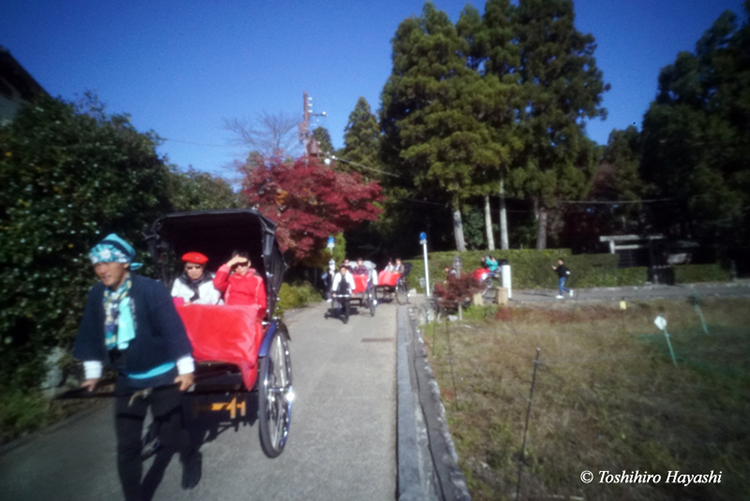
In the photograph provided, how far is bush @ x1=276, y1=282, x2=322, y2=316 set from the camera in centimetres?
1493

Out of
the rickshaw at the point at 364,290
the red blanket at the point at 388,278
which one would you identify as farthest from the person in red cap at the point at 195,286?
the red blanket at the point at 388,278

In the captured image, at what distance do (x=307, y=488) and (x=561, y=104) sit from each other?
24501mm

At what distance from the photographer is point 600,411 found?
16.6 ft

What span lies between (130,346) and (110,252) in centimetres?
63

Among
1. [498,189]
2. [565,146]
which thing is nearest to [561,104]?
[565,146]

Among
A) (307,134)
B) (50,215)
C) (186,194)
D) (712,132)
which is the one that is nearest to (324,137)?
(307,134)

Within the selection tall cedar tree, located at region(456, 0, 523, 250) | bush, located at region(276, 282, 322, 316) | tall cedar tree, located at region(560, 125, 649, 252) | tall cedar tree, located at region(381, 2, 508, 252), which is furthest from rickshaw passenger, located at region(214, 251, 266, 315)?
tall cedar tree, located at region(560, 125, 649, 252)

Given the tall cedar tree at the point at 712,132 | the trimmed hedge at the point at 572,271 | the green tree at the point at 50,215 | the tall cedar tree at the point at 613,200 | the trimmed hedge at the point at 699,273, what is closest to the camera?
the green tree at the point at 50,215

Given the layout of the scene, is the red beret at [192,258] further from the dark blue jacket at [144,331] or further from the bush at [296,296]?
the bush at [296,296]

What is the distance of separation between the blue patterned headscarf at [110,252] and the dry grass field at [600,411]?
321cm

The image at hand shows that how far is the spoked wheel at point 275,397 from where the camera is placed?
3604 millimetres

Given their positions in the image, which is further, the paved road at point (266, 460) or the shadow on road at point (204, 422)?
the shadow on road at point (204, 422)

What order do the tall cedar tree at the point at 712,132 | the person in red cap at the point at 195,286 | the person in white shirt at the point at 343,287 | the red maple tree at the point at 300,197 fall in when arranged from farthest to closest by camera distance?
the tall cedar tree at the point at 712,132
the red maple tree at the point at 300,197
the person in white shirt at the point at 343,287
the person in red cap at the point at 195,286

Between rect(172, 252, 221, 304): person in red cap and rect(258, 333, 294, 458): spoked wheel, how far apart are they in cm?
101
